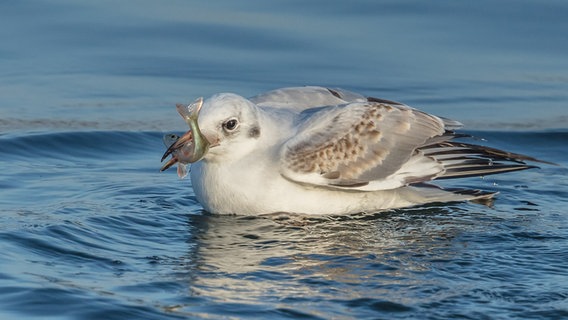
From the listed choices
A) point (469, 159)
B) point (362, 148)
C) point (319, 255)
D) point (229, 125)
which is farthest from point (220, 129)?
point (469, 159)

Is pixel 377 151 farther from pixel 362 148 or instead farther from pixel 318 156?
pixel 318 156

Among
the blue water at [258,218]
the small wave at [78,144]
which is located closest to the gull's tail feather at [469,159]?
the blue water at [258,218]

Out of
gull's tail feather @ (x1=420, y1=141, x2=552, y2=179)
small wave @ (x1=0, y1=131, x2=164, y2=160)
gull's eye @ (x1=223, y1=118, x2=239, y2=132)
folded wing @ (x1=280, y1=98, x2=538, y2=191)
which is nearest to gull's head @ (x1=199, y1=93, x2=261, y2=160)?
gull's eye @ (x1=223, y1=118, x2=239, y2=132)

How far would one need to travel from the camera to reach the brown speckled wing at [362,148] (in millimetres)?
8992

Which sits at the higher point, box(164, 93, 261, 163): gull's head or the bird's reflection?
box(164, 93, 261, 163): gull's head

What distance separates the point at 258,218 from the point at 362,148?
89 centimetres

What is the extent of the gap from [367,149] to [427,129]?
509 millimetres

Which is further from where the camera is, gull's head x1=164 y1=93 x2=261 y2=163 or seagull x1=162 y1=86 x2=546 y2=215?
seagull x1=162 y1=86 x2=546 y2=215

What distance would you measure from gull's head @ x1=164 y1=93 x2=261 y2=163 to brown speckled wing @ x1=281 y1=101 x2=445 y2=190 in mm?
281

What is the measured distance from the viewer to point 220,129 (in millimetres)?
8898

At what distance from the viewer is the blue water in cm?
716

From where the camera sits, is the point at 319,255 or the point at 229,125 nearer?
the point at 319,255

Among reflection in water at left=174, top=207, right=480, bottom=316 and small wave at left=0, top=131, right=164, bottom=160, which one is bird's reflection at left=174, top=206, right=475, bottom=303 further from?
small wave at left=0, top=131, right=164, bottom=160

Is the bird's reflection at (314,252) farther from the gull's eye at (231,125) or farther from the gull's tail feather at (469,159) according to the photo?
the gull's eye at (231,125)
